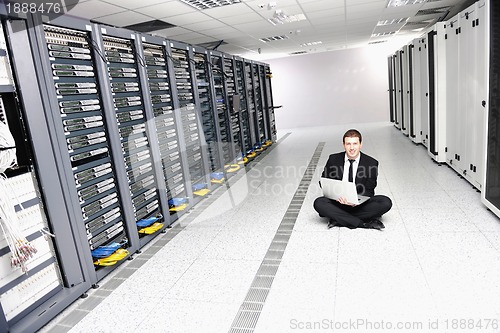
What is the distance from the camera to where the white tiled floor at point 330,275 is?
199 centimetres

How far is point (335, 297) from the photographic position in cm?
218

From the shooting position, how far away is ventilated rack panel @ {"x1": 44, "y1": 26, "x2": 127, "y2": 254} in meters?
2.52

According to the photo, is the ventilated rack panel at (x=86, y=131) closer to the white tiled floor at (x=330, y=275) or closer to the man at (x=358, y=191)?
the white tiled floor at (x=330, y=275)

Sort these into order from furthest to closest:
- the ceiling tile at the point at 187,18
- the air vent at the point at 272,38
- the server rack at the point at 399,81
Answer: the server rack at the point at 399,81, the air vent at the point at 272,38, the ceiling tile at the point at 187,18

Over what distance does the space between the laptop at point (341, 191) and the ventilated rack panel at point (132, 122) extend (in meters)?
1.80

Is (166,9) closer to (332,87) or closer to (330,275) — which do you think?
(330,275)

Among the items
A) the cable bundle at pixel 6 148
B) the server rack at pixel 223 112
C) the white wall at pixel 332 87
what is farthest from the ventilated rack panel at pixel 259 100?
the cable bundle at pixel 6 148

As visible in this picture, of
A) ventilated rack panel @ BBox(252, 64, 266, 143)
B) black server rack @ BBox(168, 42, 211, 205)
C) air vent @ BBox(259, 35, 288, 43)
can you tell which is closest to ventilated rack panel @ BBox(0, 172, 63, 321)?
black server rack @ BBox(168, 42, 211, 205)

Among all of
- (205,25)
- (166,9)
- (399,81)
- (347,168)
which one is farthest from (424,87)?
(166,9)

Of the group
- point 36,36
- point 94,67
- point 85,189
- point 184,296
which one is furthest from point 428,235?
point 36,36

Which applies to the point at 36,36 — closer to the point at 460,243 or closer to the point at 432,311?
the point at 432,311

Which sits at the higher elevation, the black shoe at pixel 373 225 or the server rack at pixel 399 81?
the server rack at pixel 399 81

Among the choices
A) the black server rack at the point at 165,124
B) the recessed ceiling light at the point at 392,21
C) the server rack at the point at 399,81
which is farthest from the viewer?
the server rack at the point at 399,81

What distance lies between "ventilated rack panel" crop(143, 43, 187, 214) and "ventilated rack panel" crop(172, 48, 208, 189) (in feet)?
0.96
